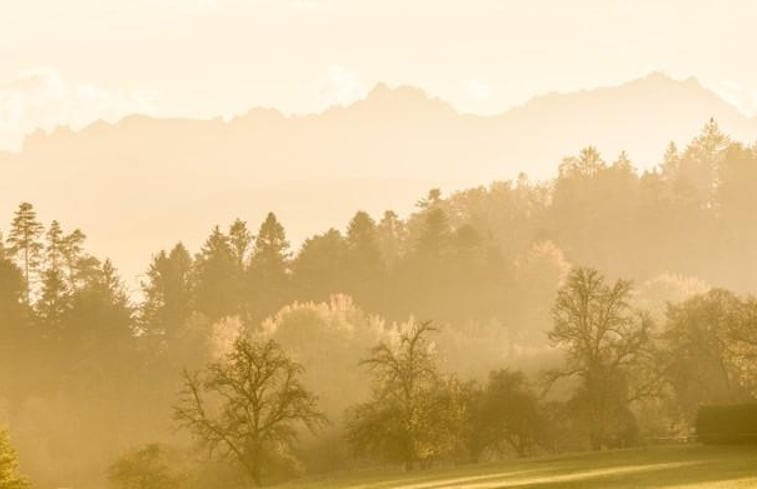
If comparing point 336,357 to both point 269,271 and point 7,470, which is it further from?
point 7,470

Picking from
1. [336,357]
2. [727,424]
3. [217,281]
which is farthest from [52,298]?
[727,424]

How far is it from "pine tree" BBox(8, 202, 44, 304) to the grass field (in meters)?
115

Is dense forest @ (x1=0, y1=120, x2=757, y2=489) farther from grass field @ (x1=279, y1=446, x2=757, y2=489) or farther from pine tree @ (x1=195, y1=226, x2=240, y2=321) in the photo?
grass field @ (x1=279, y1=446, x2=757, y2=489)

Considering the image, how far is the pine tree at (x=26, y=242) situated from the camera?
620 ft

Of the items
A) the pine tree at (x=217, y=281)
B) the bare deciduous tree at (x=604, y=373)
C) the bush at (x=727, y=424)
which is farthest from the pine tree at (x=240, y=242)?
the bush at (x=727, y=424)

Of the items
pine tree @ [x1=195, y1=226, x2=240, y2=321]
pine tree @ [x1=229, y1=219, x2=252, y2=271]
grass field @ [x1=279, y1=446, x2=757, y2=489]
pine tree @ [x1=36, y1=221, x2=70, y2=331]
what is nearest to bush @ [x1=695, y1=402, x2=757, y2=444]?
grass field @ [x1=279, y1=446, x2=757, y2=489]

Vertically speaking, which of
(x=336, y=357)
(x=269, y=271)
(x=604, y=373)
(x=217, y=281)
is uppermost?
(x=269, y=271)

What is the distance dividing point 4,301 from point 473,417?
96026 mm

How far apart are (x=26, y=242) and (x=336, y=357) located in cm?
6582

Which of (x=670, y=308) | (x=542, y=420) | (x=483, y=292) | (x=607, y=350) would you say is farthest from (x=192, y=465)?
(x=483, y=292)

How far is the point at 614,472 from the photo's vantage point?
6397 cm

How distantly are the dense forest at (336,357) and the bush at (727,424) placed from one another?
15.8 m

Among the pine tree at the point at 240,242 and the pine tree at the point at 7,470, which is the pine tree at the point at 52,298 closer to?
the pine tree at the point at 240,242

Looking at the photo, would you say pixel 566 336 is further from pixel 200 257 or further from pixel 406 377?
pixel 200 257
